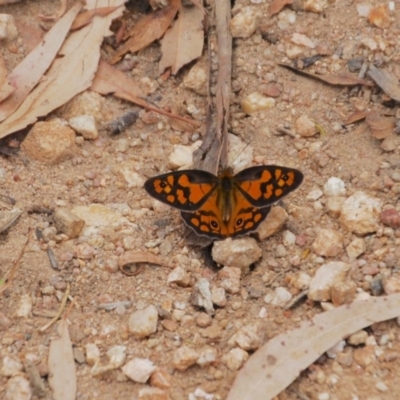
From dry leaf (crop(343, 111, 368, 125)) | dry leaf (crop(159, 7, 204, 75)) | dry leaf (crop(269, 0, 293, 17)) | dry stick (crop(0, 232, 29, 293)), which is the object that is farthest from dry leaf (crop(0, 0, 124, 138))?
dry leaf (crop(343, 111, 368, 125))

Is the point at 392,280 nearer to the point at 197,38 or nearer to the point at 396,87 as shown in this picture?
the point at 396,87

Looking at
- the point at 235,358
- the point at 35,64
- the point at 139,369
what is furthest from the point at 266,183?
the point at 35,64

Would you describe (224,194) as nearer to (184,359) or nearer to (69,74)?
(184,359)

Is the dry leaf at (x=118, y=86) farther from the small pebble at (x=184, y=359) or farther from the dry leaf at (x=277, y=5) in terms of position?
the small pebble at (x=184, y=359)

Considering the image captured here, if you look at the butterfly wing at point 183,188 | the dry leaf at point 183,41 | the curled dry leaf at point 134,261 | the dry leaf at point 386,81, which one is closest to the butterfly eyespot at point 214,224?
the butterfly wing at point 183,188

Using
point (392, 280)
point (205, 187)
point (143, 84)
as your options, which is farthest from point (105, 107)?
point (392, 280)

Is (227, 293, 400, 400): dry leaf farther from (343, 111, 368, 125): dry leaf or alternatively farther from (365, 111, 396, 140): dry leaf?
(343, 111, 368, 125): dry leaf
